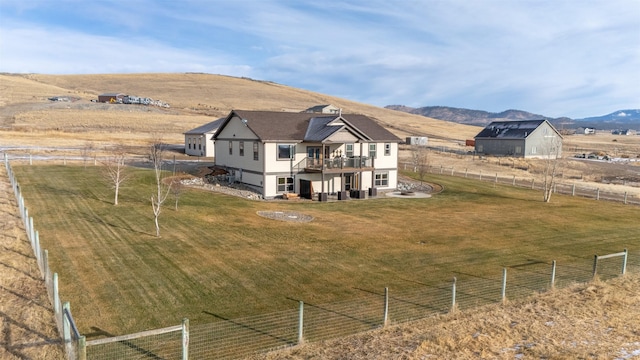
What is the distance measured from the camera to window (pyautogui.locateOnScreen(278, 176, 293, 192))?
39.2 m

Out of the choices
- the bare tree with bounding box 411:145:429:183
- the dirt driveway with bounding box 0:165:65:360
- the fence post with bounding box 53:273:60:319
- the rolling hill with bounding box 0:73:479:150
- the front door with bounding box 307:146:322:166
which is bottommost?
the dirt driveway with bounding box 0:165:65:360

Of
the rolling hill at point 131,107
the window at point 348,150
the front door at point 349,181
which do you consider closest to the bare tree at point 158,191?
the front door at point 349,181

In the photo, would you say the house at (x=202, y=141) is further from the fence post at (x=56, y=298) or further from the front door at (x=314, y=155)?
the fence post at (x=56, y=298)

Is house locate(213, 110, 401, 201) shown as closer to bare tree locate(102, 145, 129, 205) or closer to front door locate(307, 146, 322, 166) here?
front door locate(307, 146, 322, 166)

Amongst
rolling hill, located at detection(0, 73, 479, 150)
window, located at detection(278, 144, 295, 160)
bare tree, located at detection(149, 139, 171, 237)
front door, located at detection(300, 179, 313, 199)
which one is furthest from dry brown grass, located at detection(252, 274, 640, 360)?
rolling hill, located at detection(0, 73, 479, 150)

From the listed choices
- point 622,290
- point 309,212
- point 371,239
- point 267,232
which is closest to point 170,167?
point 309,212

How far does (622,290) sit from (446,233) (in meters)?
10.4

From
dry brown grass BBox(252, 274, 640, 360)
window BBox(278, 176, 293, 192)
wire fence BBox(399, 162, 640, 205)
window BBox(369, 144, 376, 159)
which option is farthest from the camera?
wire fence BBox(399, 162, 640, 205)

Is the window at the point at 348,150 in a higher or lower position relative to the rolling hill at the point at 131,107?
lower

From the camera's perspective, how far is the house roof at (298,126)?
39.3 m

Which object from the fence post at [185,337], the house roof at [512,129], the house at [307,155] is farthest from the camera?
the house roof at [512,129]

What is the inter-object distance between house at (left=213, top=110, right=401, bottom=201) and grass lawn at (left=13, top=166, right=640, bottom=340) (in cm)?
349

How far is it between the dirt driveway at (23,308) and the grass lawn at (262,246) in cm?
89

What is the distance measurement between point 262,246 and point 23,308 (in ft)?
35.2
